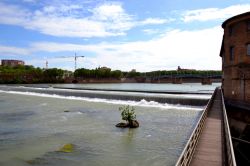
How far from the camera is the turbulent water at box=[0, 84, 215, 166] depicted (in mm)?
16644

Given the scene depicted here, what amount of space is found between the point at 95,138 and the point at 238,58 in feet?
53.6

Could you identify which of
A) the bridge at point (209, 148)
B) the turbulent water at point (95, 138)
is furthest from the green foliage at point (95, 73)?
the bridge at point (209, 148)

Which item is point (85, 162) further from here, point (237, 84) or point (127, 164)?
point (237, 84)

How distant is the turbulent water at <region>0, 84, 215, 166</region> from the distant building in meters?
4.39

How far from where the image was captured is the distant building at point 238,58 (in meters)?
28.6

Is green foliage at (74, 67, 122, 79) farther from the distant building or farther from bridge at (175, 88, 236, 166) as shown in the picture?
bridge at (175, 88, 236, 166)

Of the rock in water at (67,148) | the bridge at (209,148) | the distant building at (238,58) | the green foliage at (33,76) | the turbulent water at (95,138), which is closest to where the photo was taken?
the bridge at (209,148)

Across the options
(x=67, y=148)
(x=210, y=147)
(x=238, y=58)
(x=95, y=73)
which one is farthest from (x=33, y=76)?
(x=210, y=147)

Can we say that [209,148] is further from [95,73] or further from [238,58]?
[95,73]

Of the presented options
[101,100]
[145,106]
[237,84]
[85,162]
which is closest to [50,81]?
[101,100]

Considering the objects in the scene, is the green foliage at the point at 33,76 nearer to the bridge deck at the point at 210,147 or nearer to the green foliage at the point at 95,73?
the green foliage at the point at 95,73

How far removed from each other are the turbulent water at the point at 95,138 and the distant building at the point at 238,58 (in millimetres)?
4387

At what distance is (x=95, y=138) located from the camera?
21.4 meters

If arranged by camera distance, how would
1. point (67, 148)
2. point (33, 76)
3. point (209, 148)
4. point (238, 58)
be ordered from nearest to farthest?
point (209, 148) → point (67, 148) → point (238, 58) → point (33, 76)
